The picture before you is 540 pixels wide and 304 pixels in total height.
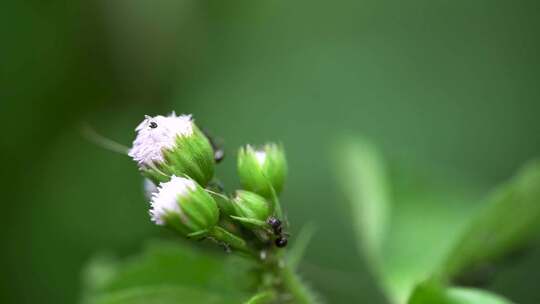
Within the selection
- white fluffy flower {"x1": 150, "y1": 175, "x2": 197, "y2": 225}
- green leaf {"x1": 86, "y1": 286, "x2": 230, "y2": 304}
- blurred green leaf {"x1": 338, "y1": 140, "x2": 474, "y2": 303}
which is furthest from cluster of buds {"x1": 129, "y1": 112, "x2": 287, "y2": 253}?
blurred green leaf {"x1": 338, "y1": 140, "x2": 474, "y2": 303}

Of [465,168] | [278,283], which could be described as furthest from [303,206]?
[278,283]

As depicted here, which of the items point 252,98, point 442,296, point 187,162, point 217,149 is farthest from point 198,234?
point 252,98

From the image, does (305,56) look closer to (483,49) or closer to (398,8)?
(398,8)

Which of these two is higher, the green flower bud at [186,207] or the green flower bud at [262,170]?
the green flower bud at [262,170]

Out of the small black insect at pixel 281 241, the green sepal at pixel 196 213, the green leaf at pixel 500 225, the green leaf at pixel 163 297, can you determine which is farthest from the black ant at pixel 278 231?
the green leaf at pixel 500 225

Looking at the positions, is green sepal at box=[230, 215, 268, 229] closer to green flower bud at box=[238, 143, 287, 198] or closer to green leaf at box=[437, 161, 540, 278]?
green flower bud at box=[238, 143, 287, 198]

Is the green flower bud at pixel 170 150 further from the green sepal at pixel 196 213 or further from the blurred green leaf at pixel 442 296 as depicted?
the blurred green leaf at pixel 442 296
